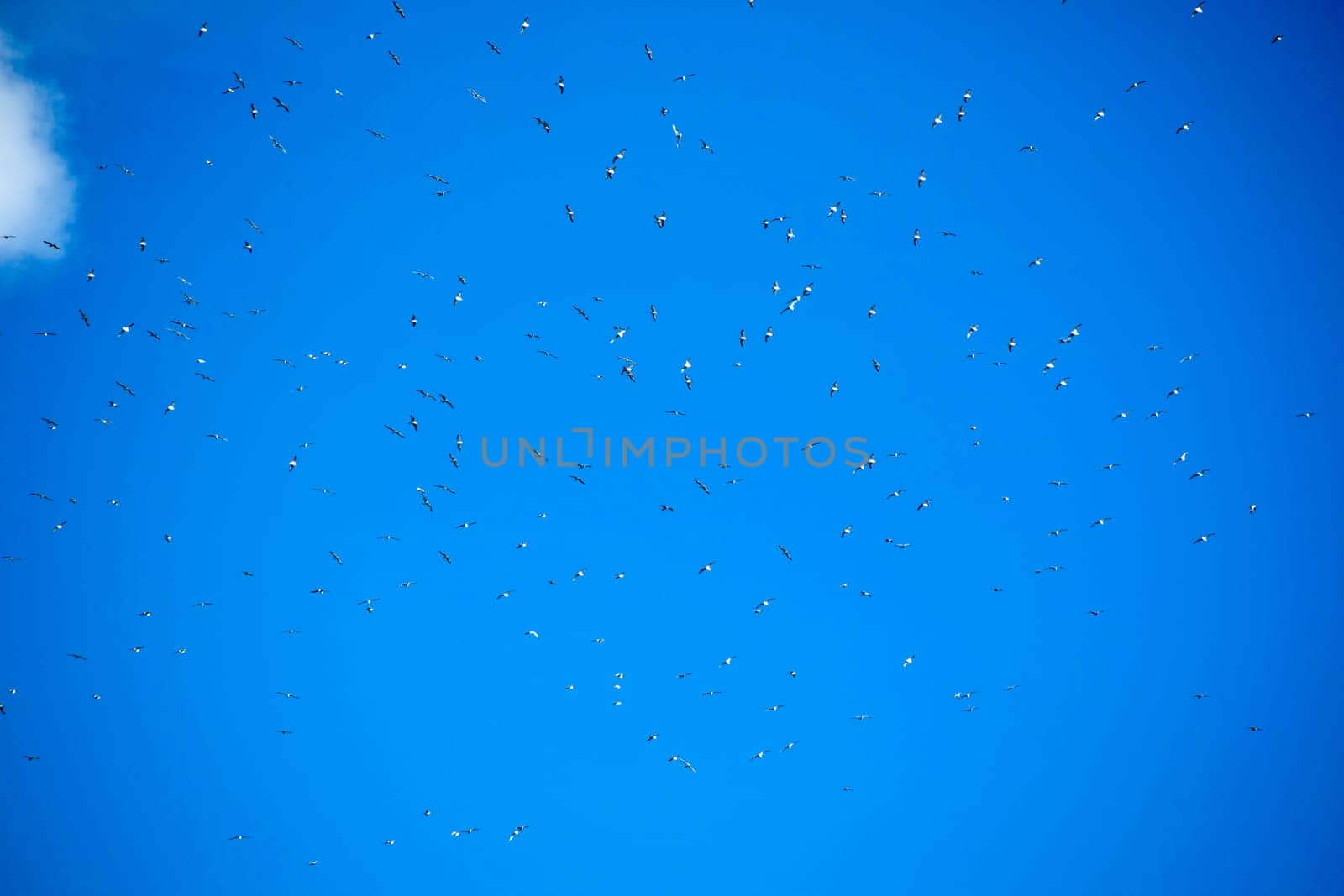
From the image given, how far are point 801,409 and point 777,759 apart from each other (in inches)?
174

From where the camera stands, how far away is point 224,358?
859 cm

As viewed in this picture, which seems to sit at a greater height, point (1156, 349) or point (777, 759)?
point (1156, 349)

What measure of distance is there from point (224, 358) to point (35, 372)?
2.15 metres

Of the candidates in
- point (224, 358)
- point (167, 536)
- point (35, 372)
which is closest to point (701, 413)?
point (224, 358)

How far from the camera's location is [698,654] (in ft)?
29.2

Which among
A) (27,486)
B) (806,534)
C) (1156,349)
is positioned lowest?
(806,534)

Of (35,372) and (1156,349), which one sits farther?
(1156,349)

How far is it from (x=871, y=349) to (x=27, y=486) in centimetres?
1042

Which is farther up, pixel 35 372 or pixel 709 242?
pixel 709 242

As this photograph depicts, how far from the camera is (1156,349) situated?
9.09 metres

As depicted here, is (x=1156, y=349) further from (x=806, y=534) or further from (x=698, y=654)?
(x=698, y=654)

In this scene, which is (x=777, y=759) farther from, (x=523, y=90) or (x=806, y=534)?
(x=523, y=90)

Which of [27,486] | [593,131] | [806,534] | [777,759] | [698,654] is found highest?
[593,131]

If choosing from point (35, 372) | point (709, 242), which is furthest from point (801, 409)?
point (35, 372)
